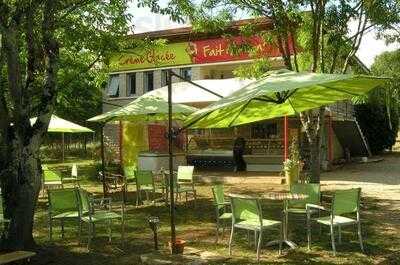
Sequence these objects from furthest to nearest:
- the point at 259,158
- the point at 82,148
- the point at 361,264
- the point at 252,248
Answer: the point at 82,148 < the point at 259,158 < the point at 252,248 < the point at 361,264

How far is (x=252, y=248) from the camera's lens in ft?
29.6

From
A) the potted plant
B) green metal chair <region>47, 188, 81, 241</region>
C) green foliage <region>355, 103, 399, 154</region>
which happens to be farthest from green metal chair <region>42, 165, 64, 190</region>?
green foliage <region>355, 103, 399, 154</region>

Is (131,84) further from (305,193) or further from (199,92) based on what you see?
(305,193)

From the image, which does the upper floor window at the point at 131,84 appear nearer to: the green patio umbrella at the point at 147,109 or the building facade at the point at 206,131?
the building facade at the point at 206,131

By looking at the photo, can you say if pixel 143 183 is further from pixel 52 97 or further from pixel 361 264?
pixel 361 264

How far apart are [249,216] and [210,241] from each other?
1572 mm

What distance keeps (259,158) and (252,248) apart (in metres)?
14.2

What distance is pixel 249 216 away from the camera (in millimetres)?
8375

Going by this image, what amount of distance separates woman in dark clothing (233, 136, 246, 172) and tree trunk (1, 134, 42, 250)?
14829 mm

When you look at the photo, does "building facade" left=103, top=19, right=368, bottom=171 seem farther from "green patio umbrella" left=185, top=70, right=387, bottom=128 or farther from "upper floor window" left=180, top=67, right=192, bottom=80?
"green patio umbrella" left=185, top=70, right=387, bottom=128

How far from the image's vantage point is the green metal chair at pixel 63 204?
9617 mm

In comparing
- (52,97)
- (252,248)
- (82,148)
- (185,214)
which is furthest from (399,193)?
(82,148)

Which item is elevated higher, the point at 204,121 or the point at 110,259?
the point at 204,121

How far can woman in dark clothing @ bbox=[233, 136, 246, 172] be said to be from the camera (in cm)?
2277
